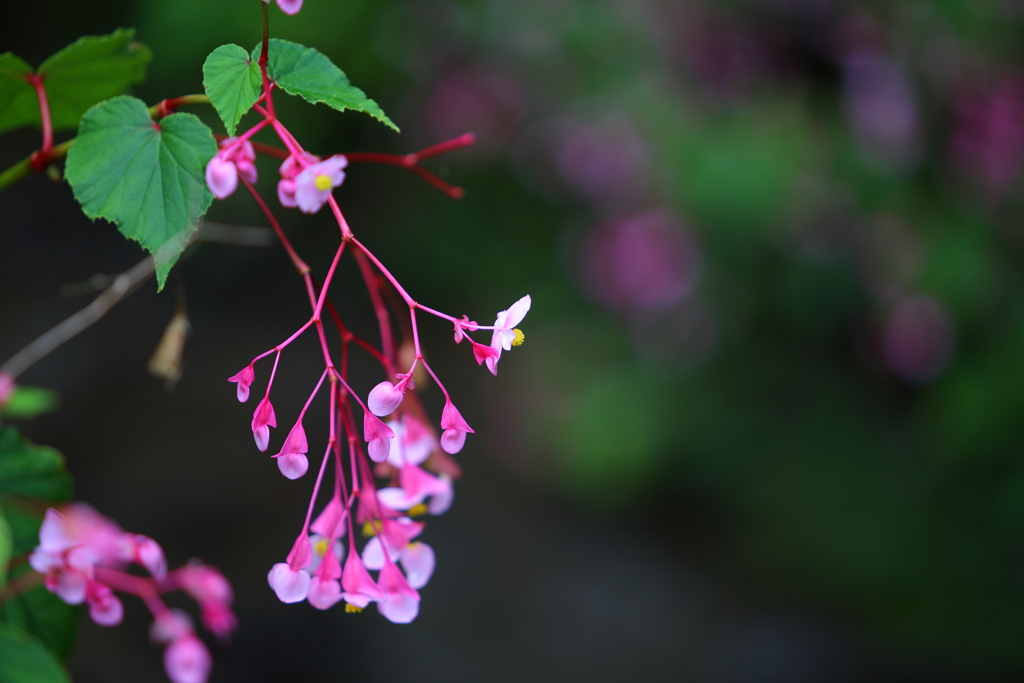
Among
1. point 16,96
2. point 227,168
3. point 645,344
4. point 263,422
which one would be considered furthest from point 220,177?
point 645,344

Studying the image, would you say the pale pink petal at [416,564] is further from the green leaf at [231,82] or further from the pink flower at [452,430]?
the green leaf at [231,82]

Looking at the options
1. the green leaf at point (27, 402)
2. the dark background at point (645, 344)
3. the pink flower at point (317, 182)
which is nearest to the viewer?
the pink flower at point (317, 182)

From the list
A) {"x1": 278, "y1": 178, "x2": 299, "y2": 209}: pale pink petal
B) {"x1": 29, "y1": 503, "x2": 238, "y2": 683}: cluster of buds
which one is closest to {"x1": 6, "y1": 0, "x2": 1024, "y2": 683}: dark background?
{"x1": 29, "y1": 503, "x2": 238, "y2": 683}: cluster of buds

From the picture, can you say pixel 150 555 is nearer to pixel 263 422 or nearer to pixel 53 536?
pixel 53 536

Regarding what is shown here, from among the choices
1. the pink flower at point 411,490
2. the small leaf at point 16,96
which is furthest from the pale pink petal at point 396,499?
the small leaf at point 16,96

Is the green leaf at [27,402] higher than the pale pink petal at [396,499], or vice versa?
the pale pink petal at [396,499]

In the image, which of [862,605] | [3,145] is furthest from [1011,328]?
[3,145]

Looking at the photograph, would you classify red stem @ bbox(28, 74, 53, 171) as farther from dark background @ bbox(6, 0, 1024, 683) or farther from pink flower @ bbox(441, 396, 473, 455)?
dark background @ bbox(6, 0, 1024, 683)

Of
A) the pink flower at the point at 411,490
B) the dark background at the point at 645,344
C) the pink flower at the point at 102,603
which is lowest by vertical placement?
the dark background at the point at 645,344
